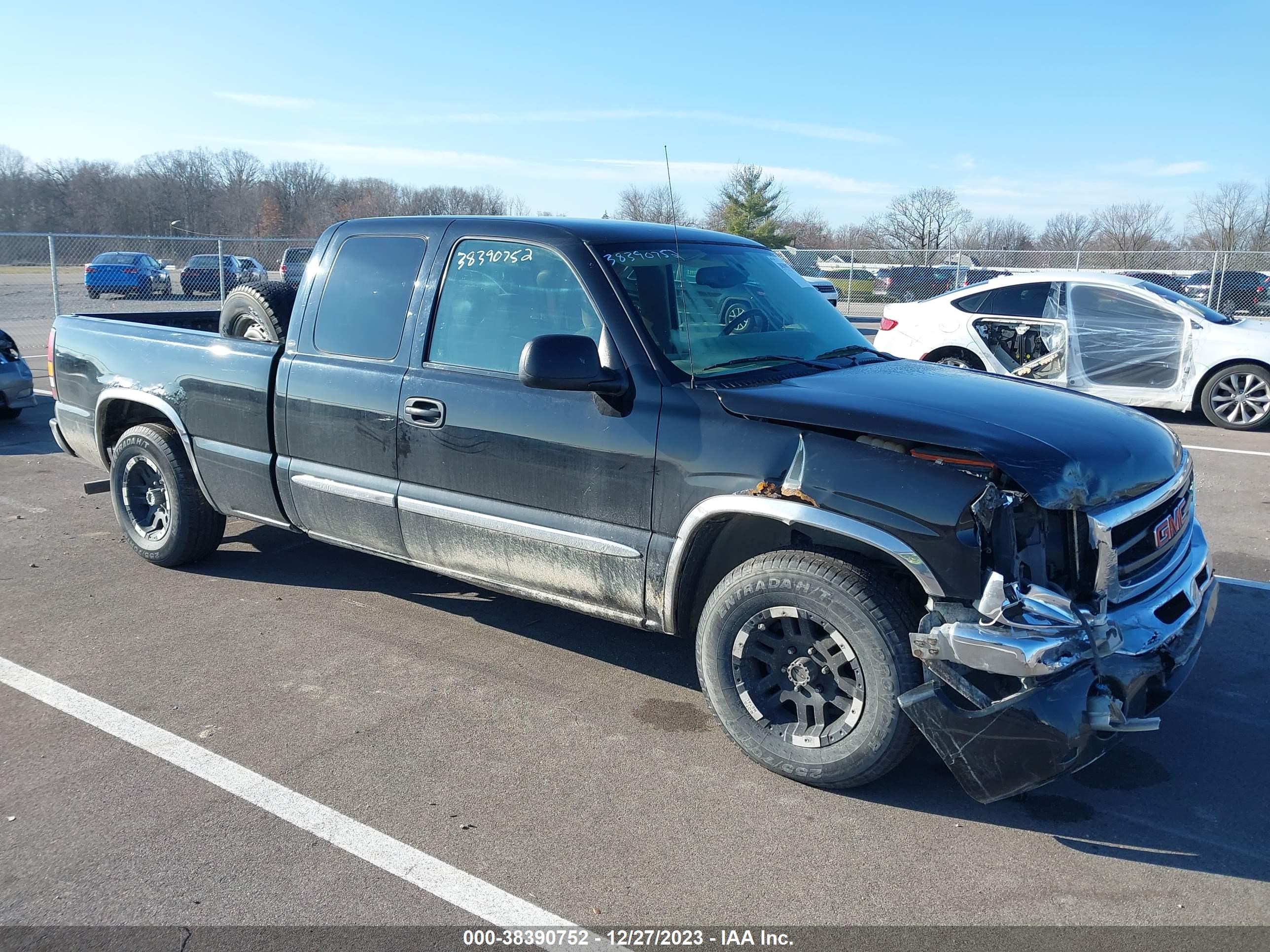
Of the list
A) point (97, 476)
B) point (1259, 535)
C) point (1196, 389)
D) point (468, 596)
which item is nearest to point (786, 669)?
point (468, 596)

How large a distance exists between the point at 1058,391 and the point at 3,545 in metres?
6.15

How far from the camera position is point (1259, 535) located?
6.79 metres

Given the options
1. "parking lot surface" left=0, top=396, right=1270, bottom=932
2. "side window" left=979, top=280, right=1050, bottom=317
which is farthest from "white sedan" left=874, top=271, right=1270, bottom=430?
"parking lot surface" left=0, top=396, right=1270, bottom=932

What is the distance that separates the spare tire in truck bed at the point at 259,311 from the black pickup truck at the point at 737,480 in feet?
0.22

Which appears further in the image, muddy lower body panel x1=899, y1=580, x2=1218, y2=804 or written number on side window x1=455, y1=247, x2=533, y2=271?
written number on side window x1=455, y1=247, x2=533, y2=271

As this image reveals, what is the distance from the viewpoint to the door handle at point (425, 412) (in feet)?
14.3

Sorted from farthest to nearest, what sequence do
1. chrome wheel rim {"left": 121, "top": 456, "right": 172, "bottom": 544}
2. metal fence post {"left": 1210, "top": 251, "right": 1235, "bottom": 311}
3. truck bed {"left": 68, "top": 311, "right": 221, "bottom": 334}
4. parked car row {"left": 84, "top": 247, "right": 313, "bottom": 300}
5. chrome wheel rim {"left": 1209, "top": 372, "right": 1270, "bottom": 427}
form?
parked car row {"left": 84, "top": 247, "right": 313, "bottom": 300} → metal fence post {"left": 1210, "top": 251, "right": 1235, "bottom": 311} → chrome wheel rim {"left": 1209, "top": 372, "right": 1270, "bottom": 427} → truck bed {"left": 68, "top": 311, "right": 221, "bottom": 334} → chrome wheel rim {"left": 121, "top": 456, "right": 172, "bottom": 544}

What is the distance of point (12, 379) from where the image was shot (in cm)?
1005

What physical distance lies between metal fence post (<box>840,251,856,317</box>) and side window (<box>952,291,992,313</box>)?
14407mm

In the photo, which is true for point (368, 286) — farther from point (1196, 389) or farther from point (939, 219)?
point (939, 219)

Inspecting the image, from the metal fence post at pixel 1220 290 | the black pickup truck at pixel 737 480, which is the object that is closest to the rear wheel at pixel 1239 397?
the black pickup truck at pixel 737 480

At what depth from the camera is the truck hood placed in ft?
10.5

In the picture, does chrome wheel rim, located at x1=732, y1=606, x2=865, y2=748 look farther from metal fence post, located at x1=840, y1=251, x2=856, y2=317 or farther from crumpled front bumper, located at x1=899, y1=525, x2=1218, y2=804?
metal fence post, located at x1=840, y1=251, x2=856, y2=317

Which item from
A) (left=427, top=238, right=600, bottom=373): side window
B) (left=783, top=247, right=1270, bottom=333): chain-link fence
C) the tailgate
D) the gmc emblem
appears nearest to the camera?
the gmc emblem
